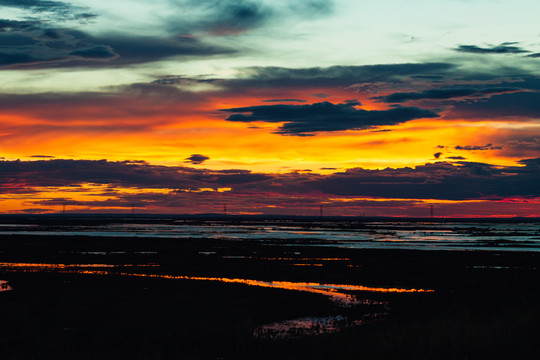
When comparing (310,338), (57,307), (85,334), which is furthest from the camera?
(57,307)

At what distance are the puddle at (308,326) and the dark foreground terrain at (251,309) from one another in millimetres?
388

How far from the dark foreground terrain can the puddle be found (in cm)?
39

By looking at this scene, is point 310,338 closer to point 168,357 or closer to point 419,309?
point 168,357

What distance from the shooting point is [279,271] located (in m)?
41.9

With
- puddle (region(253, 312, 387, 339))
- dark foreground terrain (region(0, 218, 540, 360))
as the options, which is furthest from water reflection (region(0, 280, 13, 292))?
puddle (region(253, 312, 387, 339))

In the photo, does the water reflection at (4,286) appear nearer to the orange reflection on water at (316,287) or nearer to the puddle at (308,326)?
the orange reflection on water at (316,287)

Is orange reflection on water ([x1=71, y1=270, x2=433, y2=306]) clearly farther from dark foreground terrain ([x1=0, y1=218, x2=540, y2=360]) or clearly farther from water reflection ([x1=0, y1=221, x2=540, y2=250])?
water reflection ([x1=0, y1=221, x2=540, y2=250])

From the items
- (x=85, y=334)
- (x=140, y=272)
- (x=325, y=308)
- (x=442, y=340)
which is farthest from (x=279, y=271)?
(x=442, y=340)

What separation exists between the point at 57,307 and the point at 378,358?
15.2 m

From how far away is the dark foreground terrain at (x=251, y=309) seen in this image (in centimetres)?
1673

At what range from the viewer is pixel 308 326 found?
877 inches

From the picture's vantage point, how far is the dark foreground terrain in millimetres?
16734

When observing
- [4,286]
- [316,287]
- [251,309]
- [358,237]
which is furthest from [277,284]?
[358,237]

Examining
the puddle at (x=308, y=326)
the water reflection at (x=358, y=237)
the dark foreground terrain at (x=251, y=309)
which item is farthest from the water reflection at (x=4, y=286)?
the water reflection at (x=358, y=237)
